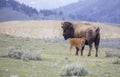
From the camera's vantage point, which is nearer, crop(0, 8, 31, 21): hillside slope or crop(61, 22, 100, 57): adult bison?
crop(61, 22, 100, 57): adult bison

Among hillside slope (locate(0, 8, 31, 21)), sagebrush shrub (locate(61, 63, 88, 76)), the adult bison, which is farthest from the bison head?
hillside slope (locate(0, 8, 31, 21))

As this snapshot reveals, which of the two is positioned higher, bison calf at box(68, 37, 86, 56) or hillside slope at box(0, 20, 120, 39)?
bison calf at box(68, 37, 86, 56)

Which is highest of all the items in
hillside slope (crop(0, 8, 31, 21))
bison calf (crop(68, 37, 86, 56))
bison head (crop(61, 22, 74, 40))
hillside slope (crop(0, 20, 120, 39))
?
bison head (crop(61, 22, 74, 40))

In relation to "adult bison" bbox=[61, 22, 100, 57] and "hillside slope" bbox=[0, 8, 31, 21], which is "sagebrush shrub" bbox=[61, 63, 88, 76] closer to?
"adult bison" bbox=[61, 22, 100, 57]

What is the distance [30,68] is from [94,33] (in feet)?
42.8

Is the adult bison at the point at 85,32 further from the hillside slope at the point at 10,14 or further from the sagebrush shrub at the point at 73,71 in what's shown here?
the hillside slope at the point at 10,14

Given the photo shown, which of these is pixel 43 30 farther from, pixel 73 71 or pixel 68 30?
pixel 73 71

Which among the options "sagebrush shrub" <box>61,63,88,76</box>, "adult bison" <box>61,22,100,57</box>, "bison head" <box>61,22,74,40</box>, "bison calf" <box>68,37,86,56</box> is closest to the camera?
"sagebrush shrub" <box>61,63,88,76</box>

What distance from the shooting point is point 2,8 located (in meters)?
191

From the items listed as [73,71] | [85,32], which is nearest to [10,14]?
[85,32]

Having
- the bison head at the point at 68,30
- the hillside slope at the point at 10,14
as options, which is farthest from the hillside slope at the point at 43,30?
the hillside slope at the point at 10,14

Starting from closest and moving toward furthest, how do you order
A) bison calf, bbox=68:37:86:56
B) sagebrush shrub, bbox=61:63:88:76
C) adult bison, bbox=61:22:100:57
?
1. sagebrush shrub, bbox=61:63:88:76
2. bison calf, bbox=68:37:86:56
3. adult bison, bbox=61:22:100:57

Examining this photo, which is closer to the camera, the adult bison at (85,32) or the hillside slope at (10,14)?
the adult bison at (85,32)

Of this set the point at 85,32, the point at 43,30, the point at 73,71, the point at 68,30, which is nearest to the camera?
the point at 73,71
